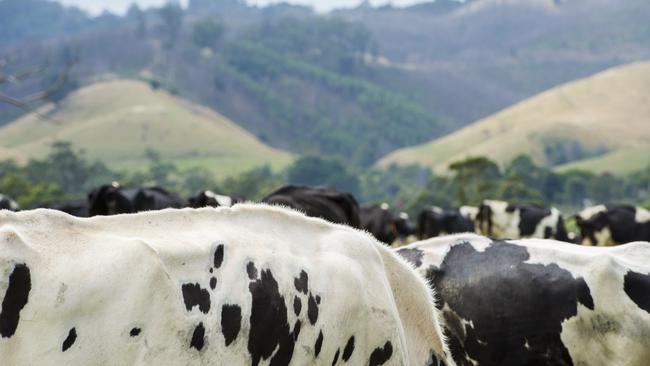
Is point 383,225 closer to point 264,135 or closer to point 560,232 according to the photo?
point 560,232

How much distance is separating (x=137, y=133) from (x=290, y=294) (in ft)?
477

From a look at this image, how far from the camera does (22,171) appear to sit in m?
86.2

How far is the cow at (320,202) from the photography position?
10937mm

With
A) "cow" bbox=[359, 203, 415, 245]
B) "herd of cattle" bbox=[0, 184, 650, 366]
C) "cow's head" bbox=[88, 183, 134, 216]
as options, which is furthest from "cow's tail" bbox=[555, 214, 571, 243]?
"herd of cattle" bbox=[0, 184, 650, 366]

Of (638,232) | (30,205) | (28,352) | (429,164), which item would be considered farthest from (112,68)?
(28,352)

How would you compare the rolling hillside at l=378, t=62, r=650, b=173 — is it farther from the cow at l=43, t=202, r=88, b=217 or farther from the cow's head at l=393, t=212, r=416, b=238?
the cow at l=43, t=202, r=88, b=217

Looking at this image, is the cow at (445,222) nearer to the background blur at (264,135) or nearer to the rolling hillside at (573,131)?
the background blur at (264,135)

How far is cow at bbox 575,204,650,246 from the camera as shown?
57.4 ft

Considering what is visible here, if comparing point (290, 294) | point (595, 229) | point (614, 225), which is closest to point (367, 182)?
point (595, 229)

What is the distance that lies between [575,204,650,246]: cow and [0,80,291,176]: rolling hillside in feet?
353

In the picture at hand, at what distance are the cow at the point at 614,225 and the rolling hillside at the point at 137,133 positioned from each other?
353 ft

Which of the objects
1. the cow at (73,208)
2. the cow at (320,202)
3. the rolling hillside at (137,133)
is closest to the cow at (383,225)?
the cow at (73,208)

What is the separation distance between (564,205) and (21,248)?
8322 centimetres

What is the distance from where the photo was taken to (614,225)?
702 inches
